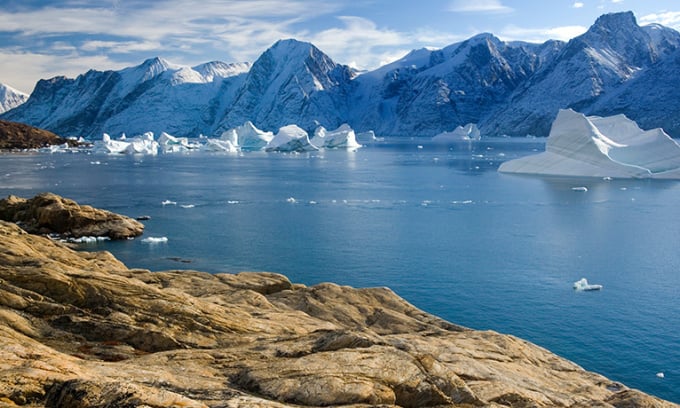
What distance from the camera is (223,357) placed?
10.1m

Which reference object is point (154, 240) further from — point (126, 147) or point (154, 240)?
point (126, 147)

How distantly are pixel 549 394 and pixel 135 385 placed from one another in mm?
7482

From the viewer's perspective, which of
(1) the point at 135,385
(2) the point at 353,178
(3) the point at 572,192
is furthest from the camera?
(2) the point at 353,178

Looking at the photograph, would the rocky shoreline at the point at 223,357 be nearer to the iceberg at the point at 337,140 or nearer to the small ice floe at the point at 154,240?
the small ice floe at the point at 154,240

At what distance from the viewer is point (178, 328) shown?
11.4 m

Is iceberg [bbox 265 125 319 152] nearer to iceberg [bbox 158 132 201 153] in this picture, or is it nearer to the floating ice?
iceberg [bbox 158 132 201 153]

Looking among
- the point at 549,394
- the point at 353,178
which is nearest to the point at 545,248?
the point at 549,394

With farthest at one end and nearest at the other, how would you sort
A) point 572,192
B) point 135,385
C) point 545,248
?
point 572,192, point 545,248, point 135,385

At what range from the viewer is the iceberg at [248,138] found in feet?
484

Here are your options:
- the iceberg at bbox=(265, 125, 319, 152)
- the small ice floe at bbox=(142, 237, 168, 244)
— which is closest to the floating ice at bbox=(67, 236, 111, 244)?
the small ice floe at bbox=(142, 237, 168, 244)

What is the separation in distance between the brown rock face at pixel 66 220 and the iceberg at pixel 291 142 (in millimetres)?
98130

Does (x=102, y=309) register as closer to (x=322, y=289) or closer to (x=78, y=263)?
(x=78, y=263)

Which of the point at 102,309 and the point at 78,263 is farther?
the point at 78,263

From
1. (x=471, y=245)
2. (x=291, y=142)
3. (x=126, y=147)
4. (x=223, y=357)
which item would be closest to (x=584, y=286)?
(x=471, y=245)
